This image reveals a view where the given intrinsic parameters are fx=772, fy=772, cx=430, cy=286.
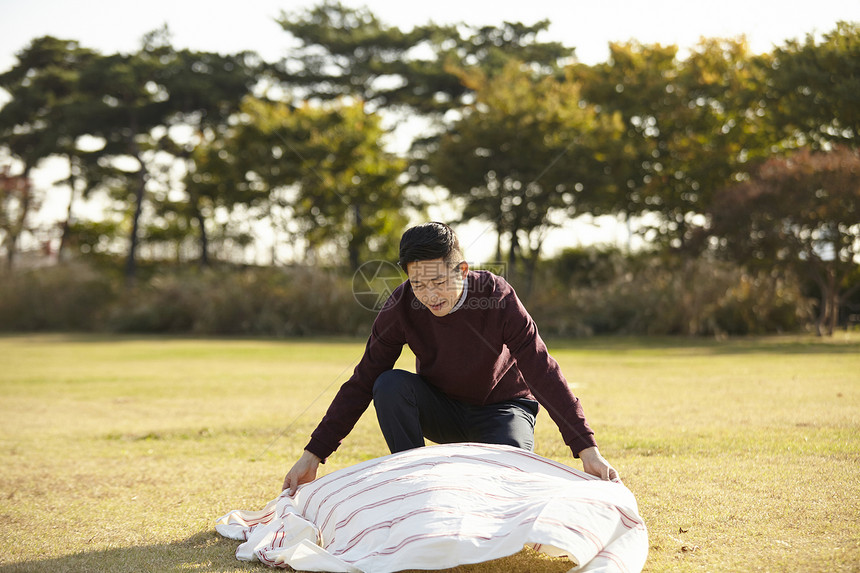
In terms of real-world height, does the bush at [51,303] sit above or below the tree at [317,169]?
below

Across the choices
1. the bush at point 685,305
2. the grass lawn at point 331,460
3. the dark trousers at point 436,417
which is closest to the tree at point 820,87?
the bush at point 685,305

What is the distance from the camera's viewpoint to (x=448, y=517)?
8.47ft

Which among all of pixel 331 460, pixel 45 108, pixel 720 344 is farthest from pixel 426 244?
pixel 45 108

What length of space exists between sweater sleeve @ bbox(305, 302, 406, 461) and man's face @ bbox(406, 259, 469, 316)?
0.74 feet

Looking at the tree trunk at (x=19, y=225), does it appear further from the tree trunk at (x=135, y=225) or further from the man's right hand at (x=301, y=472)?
the man's right hand at (x=301, y=472)

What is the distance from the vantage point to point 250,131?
25.1 metres

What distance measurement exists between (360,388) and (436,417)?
0.37 m

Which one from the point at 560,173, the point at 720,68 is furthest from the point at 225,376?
the point at 720,68

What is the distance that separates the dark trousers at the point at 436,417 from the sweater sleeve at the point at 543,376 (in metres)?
0.27

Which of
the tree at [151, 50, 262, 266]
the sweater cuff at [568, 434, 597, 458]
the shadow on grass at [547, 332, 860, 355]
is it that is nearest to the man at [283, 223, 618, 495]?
the sweater cuff at [568, 434, 597, 458]

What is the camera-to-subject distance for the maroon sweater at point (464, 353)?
10.6 ft

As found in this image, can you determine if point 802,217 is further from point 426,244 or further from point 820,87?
point 426,244

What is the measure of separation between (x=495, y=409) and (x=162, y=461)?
2.54 m

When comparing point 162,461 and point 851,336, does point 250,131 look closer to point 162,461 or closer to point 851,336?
point 851,336
